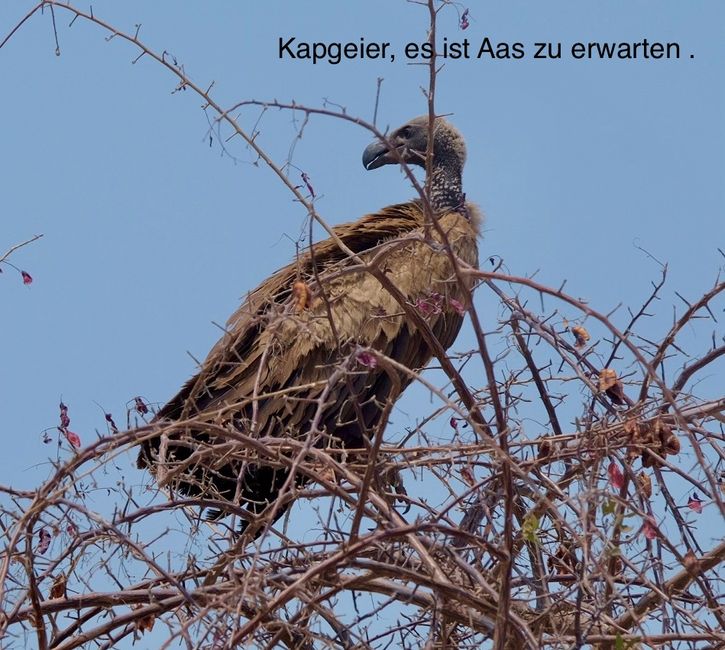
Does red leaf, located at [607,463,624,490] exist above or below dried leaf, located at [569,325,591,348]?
below

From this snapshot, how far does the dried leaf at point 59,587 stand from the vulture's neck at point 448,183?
4076 mm

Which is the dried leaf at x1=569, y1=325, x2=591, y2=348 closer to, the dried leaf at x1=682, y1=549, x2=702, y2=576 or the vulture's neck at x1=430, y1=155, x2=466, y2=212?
the dried leaf at x1=682, y1=549, x2=702, y2=576

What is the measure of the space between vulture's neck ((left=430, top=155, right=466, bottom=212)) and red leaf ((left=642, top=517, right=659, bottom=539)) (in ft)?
14.1

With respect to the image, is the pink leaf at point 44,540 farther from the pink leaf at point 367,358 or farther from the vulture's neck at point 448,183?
the vulture's neck at point 448,183

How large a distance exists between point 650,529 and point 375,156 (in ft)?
12.8

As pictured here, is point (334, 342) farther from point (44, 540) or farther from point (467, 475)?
point (44, 540)

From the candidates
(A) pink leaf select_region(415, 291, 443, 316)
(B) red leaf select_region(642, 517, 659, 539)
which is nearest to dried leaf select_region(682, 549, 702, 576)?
(B) red leaf select_region(642, 517, 659, 539)

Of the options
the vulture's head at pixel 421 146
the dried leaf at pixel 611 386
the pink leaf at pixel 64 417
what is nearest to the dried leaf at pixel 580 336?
the dried leaf at pixel 611 386

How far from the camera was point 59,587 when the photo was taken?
3586 millimetres

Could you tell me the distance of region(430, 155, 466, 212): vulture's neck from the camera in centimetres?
733

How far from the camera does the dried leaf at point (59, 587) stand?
357cm

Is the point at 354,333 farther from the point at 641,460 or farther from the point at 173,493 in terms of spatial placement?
the point at 641,460

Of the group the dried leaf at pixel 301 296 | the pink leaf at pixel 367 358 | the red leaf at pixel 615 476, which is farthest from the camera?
the dried leaf at pixel 301 296

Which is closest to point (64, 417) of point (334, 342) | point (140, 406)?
point (140, 406)
